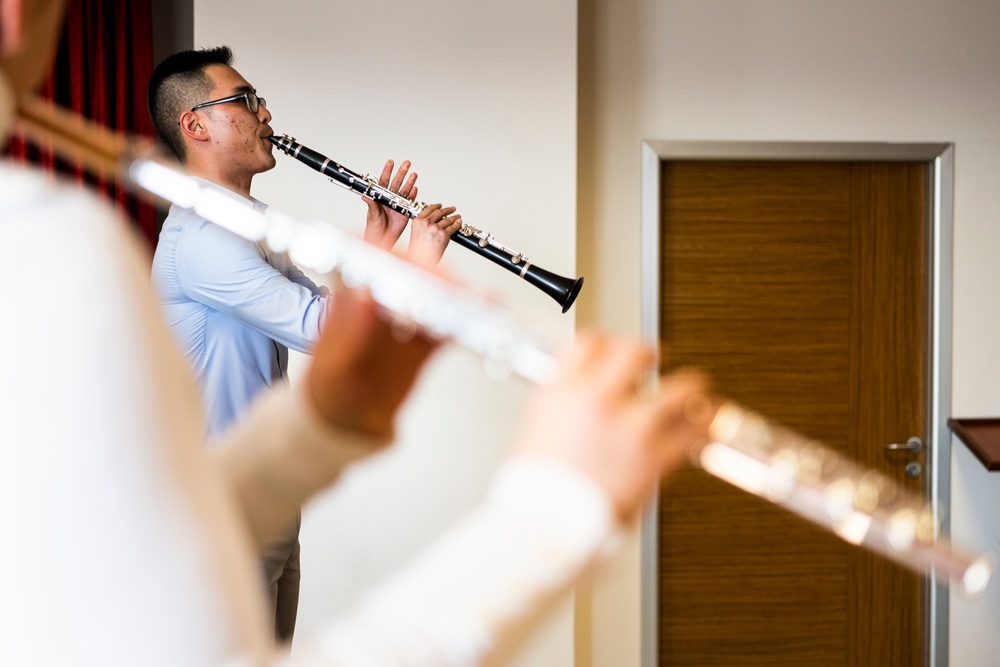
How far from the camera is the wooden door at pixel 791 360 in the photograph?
3.55 meters

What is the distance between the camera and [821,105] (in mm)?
3506

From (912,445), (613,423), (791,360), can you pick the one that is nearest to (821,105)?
(791,360)

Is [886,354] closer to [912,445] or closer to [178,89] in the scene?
[912,445]

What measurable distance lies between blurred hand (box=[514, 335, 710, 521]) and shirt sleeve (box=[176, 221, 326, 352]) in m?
1.62

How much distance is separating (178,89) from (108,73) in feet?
2.12

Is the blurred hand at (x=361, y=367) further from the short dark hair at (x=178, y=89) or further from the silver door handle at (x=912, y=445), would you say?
the silver door handle at (x=912, y=445)

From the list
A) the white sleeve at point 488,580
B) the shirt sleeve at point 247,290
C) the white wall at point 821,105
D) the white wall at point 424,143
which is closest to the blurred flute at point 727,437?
the white sleeve at point 488,580

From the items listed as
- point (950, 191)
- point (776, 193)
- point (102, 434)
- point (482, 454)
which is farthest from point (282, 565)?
point (950, 191)

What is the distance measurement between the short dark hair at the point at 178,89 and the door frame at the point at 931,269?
166 cm

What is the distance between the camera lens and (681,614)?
3.57 meters

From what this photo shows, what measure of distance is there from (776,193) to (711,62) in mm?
555

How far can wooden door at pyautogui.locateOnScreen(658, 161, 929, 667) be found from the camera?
3.55 meters

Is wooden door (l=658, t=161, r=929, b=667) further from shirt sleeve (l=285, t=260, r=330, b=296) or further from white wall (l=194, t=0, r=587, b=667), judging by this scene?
shirt sleeve (l=285, t=260, r=330, b=296)

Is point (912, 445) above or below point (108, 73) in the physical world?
below
